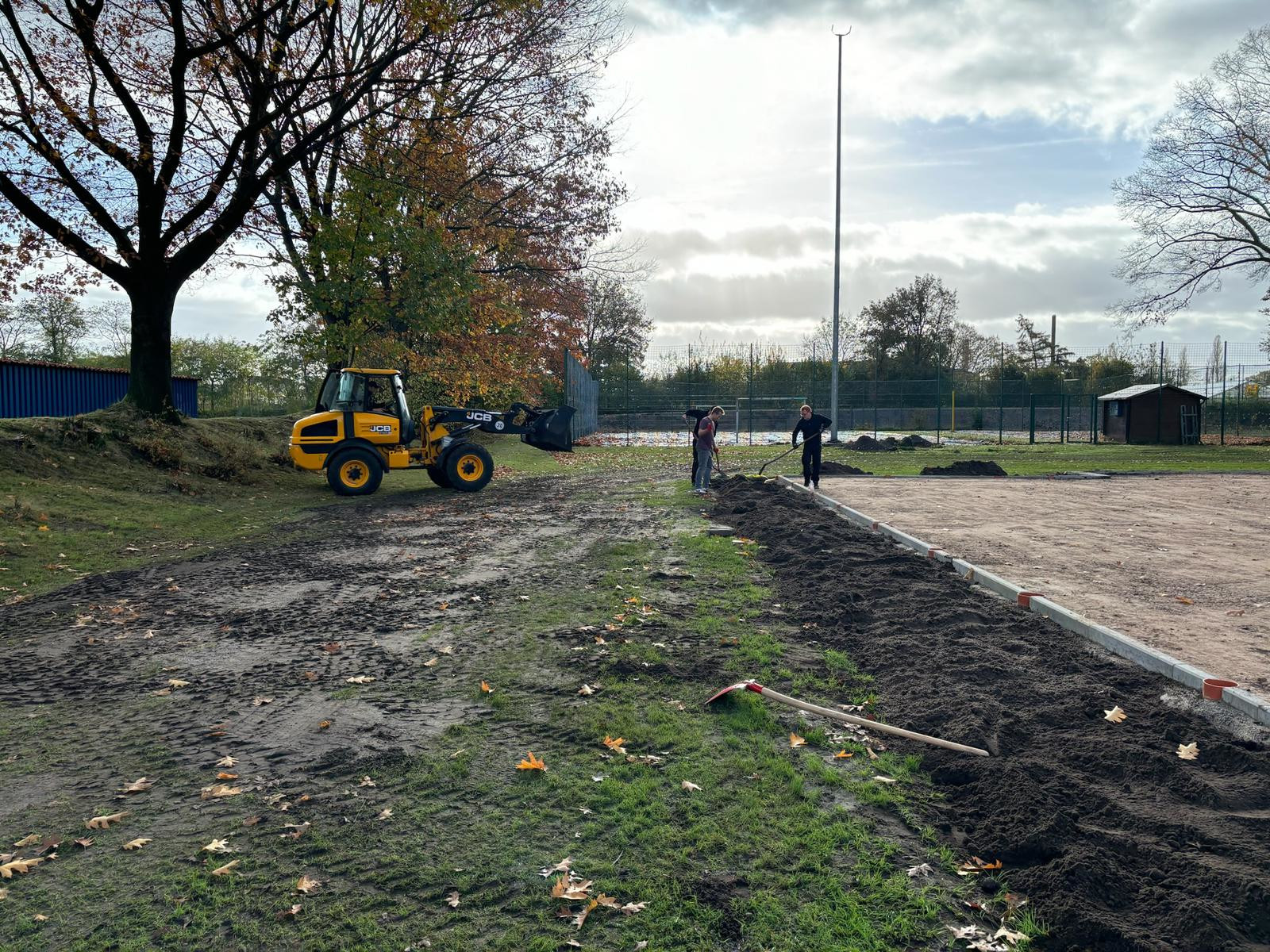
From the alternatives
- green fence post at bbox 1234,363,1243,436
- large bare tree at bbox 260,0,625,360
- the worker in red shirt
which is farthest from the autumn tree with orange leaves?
green fence post at bbox 1234,363,1243,436

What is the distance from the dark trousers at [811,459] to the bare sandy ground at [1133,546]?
0.45 metres

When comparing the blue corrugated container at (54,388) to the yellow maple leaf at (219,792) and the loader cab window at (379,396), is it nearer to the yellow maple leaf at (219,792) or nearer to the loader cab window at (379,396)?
the loader cab window at (379,396)

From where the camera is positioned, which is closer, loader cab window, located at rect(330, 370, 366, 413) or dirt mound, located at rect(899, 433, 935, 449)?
loader cab window, located at rect(330, 370, 366, 413)

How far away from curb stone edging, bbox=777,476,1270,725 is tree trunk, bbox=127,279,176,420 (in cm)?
1593

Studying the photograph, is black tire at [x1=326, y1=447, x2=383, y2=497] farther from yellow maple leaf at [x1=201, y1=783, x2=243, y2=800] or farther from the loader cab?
yellow maple leaf at [x1=201, y1=783, x2=243, y2=800]

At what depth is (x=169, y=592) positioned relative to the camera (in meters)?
8.45

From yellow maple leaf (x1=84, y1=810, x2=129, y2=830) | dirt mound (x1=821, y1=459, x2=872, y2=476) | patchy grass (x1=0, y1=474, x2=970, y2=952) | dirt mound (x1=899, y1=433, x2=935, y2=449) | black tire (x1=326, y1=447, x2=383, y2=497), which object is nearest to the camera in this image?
patchy grass (x1=0, y1=474, x2=970, y2=952)

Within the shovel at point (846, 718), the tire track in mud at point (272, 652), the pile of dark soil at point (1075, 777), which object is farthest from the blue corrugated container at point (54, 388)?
the pile of dark soil at point (1075, 777)

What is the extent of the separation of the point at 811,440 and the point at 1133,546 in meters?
6.85

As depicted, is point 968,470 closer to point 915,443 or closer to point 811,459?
point 811,459

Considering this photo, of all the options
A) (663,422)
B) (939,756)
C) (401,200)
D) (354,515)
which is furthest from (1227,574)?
(663,422)

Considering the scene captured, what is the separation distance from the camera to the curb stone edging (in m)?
4.79

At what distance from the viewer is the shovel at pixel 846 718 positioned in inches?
174

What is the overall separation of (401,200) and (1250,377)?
114ft
